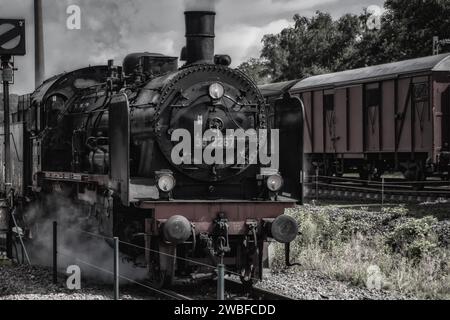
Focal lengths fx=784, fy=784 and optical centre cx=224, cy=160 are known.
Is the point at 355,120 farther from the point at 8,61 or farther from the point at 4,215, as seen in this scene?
the point at 8,61

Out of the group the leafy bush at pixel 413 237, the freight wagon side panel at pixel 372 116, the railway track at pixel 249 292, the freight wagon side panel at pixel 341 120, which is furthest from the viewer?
the freight wagon side panel at pixel 341 120

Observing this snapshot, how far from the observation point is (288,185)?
35.9 feet

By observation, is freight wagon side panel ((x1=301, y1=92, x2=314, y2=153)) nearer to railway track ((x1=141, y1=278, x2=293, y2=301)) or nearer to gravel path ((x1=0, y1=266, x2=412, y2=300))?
gravel path ((x1=0, y1=266, x2=412, y2=300))

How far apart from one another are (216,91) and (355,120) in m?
13.1

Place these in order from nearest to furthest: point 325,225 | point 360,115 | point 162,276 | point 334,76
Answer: point 162,276
point 325,225
point 360,115
point 334,76

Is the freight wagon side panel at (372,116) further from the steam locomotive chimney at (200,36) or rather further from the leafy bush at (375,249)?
the steam locomotive chimney at (200,36)

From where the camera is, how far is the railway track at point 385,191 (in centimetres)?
1880

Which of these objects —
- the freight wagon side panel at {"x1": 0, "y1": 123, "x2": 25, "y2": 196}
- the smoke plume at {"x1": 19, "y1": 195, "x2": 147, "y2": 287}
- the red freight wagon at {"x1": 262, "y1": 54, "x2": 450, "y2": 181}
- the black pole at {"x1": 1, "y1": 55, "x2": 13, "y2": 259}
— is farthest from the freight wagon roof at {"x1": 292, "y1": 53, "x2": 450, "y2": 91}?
the black pole at {"x1": 1, "y1": 55, "x2": 13, "y2": 259}

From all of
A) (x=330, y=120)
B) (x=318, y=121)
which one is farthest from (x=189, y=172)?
(x=318, y=121)

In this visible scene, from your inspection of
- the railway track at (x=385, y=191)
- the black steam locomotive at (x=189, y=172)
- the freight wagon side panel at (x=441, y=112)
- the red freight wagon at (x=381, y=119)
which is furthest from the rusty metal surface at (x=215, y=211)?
the freight wagon side panel at (x=441, y=112)

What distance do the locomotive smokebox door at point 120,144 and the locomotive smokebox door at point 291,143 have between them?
2.40 m

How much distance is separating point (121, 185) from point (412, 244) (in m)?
4.92

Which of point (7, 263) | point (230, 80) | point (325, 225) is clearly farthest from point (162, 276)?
point (325, 225)
